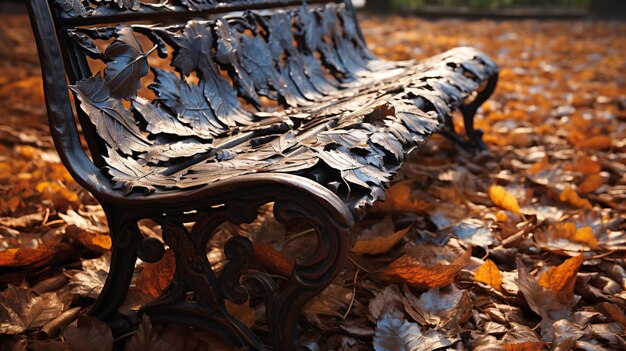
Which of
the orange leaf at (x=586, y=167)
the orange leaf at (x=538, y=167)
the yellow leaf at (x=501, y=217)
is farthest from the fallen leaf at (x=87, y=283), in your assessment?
the orange leaf at (x=586, y=167)

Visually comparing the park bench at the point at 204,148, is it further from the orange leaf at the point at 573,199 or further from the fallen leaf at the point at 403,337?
the orange leaf at the point at 573,199

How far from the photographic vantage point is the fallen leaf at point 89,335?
1.41 metres

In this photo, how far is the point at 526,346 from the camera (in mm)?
1419

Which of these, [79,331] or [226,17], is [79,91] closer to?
[79,331]

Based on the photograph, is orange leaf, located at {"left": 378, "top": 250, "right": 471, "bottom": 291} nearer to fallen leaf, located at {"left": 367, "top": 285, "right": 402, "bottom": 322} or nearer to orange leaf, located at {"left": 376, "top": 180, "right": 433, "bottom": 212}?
fallen leaf, located at {"left": 367, "top": 285, "right": 402, "bottom": 322}

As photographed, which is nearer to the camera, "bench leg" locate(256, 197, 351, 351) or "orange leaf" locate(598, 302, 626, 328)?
"bench leg" locate(256, 197, 351, 351)

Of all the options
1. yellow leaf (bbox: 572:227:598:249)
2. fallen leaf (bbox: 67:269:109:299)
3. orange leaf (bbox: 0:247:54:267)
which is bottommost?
yellow leaf (bbox: 572:227:598:249)

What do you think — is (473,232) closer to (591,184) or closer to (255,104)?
(591,184)

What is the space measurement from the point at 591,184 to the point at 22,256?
Result: 217 centimetres

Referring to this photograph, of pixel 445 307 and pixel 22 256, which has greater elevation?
pixel 22 256

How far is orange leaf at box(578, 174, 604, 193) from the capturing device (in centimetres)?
250

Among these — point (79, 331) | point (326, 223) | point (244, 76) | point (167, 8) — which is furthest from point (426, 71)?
point (79, 331)

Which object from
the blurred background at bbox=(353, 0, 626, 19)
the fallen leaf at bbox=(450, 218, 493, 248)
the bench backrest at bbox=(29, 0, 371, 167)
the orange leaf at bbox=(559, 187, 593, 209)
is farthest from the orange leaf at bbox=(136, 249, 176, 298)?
the blurred background at bbox=(353, 0, 626, 19)

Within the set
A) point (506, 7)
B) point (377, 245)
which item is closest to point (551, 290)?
point (377, 245)
